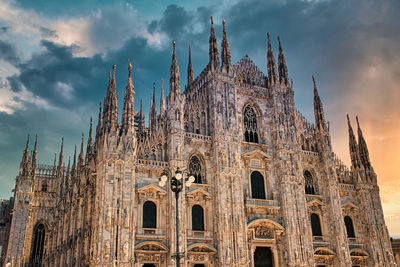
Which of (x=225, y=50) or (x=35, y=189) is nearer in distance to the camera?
(x=225, y=50)

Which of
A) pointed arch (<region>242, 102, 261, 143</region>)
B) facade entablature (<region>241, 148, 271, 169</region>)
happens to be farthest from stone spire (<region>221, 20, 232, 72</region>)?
facade entablature (<region>241, 148, 271, 169</region>)

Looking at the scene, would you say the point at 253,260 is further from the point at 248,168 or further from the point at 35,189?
the point at 35,189

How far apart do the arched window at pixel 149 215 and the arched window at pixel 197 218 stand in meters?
3.49

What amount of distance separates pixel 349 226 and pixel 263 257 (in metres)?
11.2

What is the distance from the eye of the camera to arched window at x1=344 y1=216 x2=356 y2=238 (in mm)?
40219

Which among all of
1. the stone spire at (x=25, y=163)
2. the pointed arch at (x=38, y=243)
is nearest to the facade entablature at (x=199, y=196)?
the stone spire at (x=25, y=163)

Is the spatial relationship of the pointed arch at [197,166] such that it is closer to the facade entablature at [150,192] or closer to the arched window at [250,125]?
the facade entablature at [150,192]

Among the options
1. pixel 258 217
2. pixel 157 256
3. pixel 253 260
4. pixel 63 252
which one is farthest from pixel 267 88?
pixel 63 252

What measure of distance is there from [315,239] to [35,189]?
4140cm

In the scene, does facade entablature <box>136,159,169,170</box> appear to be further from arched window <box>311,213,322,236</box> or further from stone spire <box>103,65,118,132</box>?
arched window <box>311,213,322,236</box>

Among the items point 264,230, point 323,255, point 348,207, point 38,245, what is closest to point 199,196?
point 264,230

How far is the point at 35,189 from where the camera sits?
2301 inches

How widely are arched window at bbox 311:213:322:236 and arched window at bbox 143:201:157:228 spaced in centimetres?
1655

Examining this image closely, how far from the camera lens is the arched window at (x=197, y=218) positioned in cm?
3275
